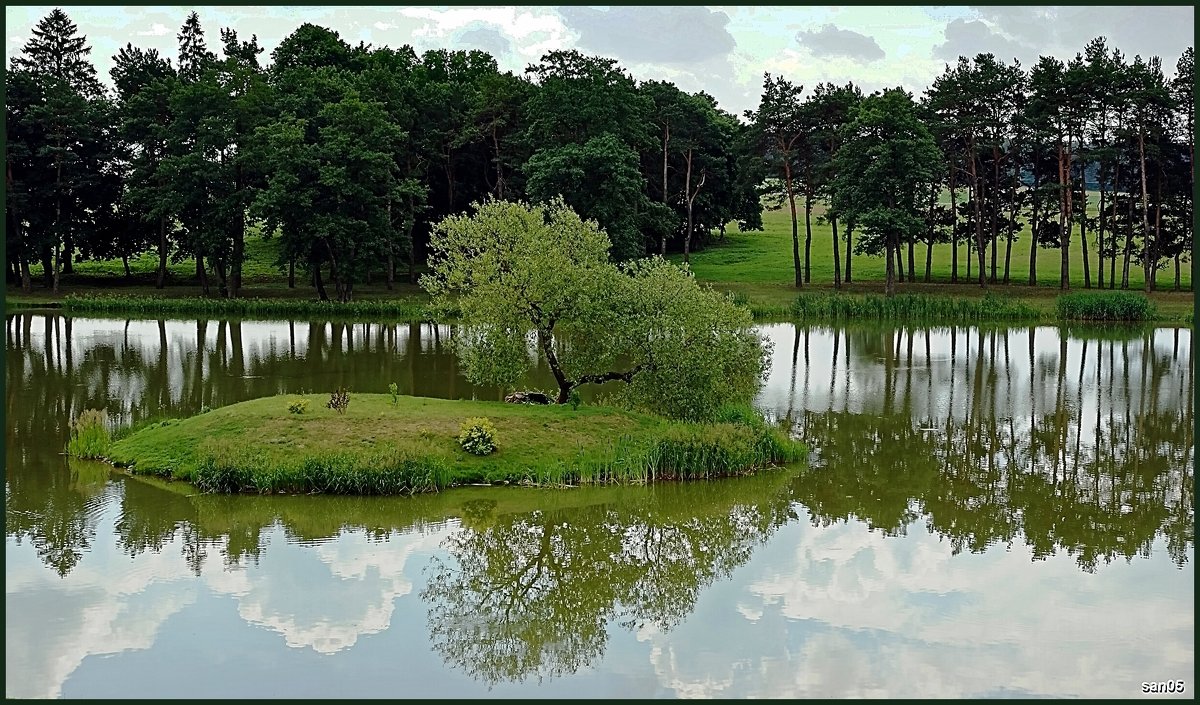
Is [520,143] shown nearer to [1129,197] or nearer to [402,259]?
[402,259]

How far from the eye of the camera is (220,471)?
22.5m

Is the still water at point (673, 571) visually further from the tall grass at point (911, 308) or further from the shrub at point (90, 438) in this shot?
the tall grass at point (911, 308)

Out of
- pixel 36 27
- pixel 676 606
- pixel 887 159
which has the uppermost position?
pixel 36 27

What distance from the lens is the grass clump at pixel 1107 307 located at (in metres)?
58.6

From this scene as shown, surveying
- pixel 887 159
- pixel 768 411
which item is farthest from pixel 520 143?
pixel 768 411

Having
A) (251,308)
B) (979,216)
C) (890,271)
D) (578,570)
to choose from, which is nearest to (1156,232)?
(979,216)

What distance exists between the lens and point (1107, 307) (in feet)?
193

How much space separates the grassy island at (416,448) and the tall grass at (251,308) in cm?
3381

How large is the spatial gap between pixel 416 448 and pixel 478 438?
1327mm

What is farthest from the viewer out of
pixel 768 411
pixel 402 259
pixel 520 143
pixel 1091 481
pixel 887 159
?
pixel 402 259

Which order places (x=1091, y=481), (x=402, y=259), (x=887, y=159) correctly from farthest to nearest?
(x=402, y=259), (x=887, y=159), (x=1091, y=481)

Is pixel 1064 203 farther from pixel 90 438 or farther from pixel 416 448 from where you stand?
pixel 90 438

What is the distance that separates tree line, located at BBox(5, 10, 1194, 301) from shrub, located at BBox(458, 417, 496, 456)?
132 feet

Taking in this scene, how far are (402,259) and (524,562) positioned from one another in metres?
63.3
